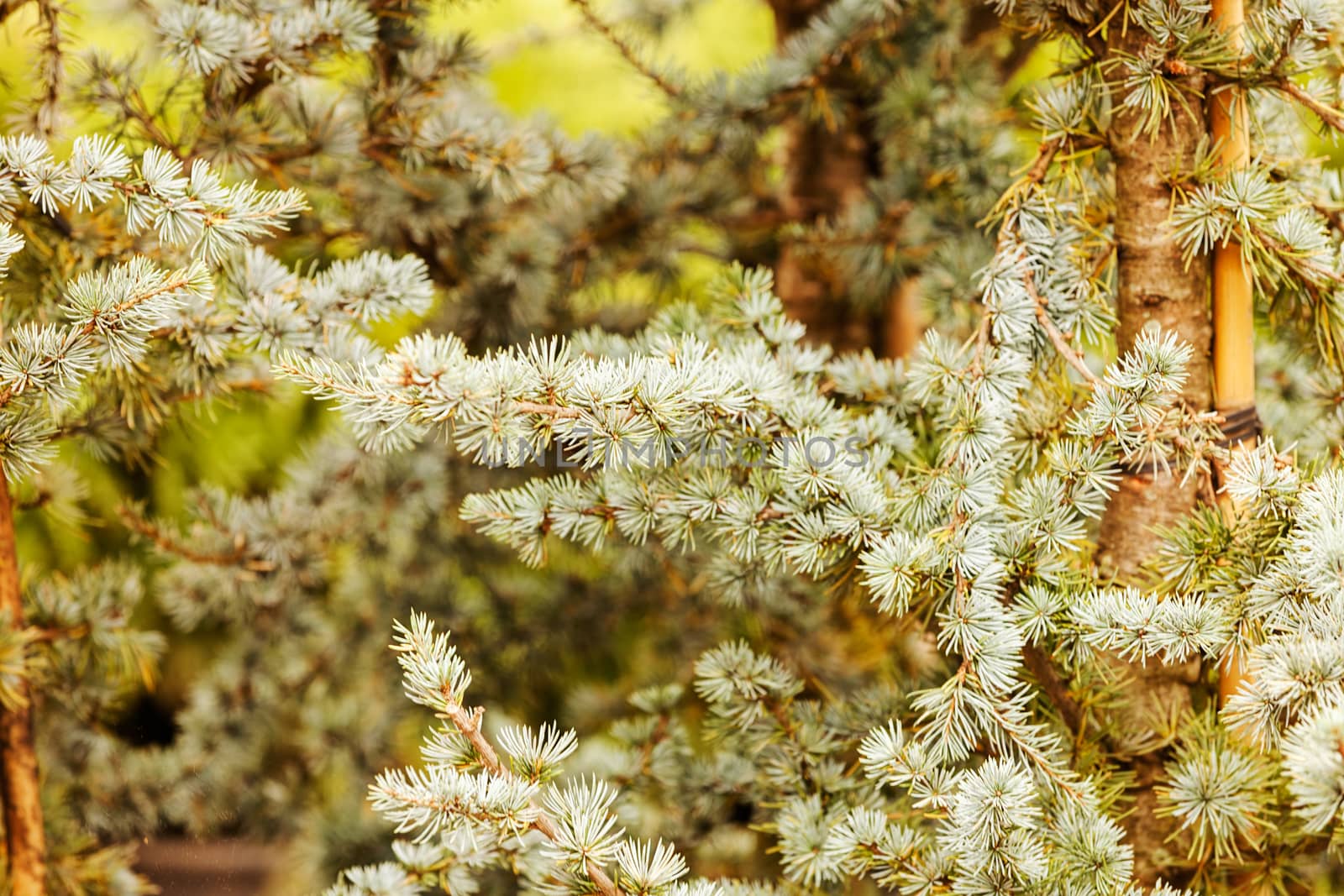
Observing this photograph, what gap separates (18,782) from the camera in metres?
0.71

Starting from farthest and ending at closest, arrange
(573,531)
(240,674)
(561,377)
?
(240,674)
(573,531)
(561,377)

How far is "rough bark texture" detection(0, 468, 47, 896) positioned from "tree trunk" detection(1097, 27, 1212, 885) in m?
0.78

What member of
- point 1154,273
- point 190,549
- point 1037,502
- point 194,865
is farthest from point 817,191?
point 194,865

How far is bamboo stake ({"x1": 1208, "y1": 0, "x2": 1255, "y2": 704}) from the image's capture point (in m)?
0.64

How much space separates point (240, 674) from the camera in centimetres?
112

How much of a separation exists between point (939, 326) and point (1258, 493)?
0.39 meters

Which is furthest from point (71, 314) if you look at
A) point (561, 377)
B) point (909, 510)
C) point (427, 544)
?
point (427, 544)

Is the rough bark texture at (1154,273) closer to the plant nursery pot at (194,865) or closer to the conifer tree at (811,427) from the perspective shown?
the conifer tree at (811,427)

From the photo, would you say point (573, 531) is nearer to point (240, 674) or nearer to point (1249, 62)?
point (1249, 62)

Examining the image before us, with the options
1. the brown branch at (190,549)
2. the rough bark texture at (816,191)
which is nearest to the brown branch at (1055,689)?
the rough bark texture at (816,191)

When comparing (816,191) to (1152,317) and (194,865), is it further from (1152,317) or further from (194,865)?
(194,865)

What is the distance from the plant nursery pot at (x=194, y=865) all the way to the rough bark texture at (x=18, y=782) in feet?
0.71

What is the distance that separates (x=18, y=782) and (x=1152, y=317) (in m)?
0.88

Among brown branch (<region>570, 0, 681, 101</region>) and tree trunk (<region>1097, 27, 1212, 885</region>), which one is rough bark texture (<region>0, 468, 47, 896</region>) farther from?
tree trunk (<region>1097, 27, 1212, 885</region>)
